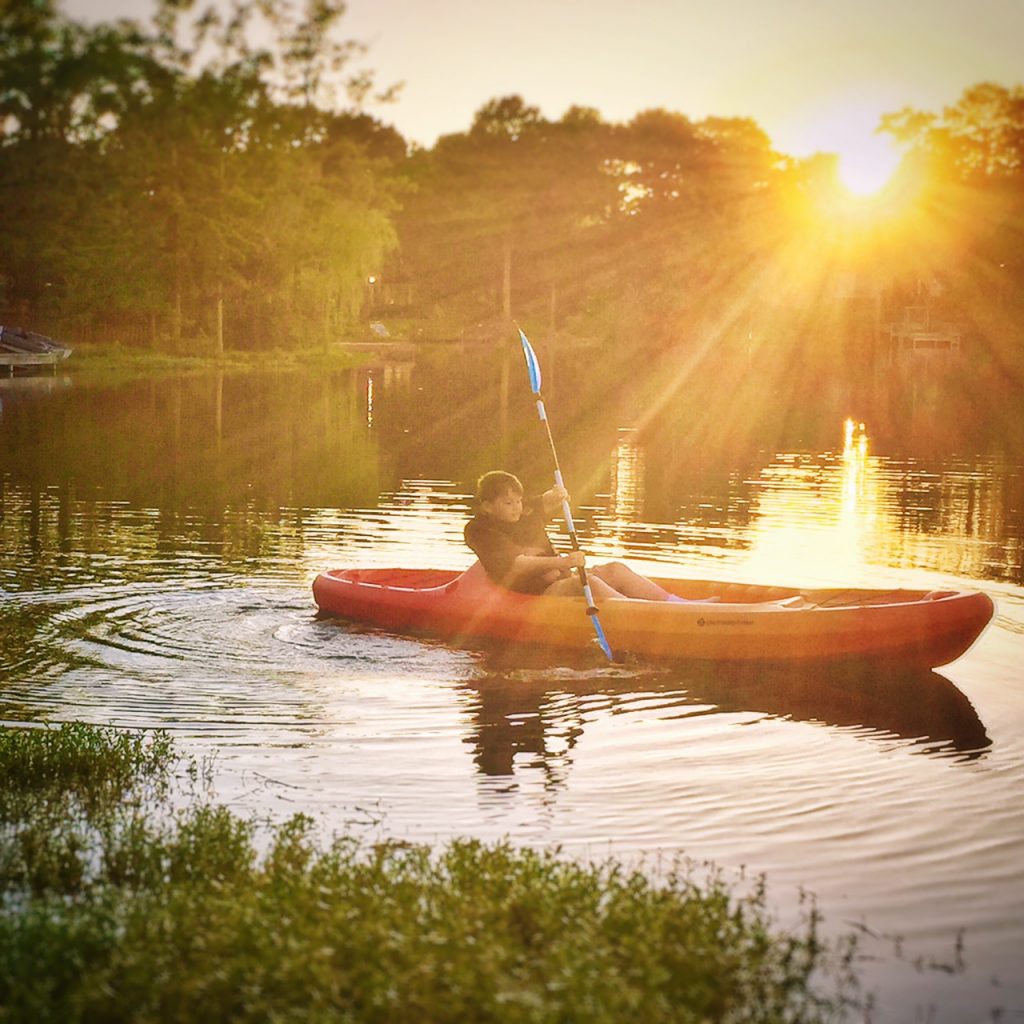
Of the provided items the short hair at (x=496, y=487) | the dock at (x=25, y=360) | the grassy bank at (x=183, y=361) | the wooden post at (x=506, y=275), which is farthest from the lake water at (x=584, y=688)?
the wooden post at (x=506, y=275)

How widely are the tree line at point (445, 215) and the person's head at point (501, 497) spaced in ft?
107

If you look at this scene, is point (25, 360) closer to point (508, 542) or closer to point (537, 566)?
point (508, 542)

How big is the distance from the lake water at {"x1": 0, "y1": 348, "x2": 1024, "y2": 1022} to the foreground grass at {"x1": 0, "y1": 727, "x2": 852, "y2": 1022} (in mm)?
513

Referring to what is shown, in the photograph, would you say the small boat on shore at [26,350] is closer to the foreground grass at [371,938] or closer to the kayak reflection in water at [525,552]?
the kayak reflection in water at [525,552]

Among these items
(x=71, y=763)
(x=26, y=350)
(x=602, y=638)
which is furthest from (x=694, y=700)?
(x=26, y=350)

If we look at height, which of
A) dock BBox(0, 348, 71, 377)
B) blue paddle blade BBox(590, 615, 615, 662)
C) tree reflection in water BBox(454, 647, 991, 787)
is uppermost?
dock BBox(0, 348, 71, 377)

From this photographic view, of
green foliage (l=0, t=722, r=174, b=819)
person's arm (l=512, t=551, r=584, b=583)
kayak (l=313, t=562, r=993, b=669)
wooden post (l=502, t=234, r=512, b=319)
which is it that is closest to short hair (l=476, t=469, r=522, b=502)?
person's arm (l=512, t=551, r=584, b=583)

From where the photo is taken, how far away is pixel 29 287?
176 feet

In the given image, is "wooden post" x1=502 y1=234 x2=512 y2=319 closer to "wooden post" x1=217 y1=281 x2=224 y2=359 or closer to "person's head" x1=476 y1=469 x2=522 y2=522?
"wooden post" x1=217 y1=281 x2=224 y2=359

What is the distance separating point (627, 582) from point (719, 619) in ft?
3.27

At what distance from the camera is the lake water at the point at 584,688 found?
6914 mm

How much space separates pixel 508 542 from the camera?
1174 cm

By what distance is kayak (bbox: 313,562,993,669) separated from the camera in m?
10.9

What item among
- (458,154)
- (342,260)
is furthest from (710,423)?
(458,154)
